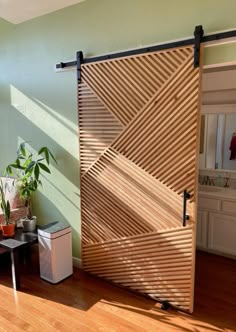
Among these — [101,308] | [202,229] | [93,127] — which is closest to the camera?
[101,308]

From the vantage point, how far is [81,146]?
10.0ft

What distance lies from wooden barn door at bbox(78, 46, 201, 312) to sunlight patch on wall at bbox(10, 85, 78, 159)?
0.21 metres

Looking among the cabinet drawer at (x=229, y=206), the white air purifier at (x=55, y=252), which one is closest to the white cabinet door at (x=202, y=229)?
the cabinet drawer at (x=229, y=206)

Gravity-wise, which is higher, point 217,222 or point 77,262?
point 217,222

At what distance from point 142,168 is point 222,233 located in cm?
166

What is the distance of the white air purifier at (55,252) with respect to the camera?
298 centimetres

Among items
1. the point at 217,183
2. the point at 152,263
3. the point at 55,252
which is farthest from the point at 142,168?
the point at 217,183

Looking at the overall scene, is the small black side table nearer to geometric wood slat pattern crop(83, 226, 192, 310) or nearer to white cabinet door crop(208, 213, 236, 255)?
geometric wood slat pattern crop(83, 226, 192, 310)

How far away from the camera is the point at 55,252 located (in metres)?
2.99

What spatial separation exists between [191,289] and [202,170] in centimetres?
194

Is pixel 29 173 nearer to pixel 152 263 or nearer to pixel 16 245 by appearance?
pixel 16 245

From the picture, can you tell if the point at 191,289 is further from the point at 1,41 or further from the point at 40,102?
the point at 1,41

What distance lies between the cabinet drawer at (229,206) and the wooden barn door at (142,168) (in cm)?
129

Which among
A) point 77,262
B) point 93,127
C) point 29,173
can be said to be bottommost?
point 77,262
